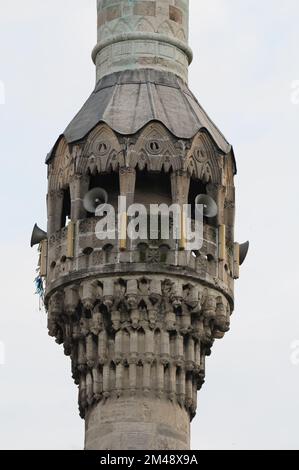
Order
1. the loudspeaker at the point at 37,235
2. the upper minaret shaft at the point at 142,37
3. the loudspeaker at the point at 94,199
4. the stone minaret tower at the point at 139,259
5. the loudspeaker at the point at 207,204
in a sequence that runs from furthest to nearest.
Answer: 1. the upper minaret shaft at the point at 142,37
2. the loudspeaker at the point at 37,235
3. the loudspeaker at the point at 207,204
4. the loudspeaker at the point at 94,199
5. the stone minaret tower at the point at 139,259

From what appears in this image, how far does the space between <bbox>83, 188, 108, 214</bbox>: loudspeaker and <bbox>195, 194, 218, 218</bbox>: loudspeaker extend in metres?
2.30

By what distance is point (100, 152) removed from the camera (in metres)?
73.3

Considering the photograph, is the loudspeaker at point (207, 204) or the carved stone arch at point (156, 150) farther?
the loudspeaker at point (207, 204)

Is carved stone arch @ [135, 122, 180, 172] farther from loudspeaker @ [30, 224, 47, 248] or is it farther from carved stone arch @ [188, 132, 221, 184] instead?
loudspeaker @ [30, 224, 47, 248]

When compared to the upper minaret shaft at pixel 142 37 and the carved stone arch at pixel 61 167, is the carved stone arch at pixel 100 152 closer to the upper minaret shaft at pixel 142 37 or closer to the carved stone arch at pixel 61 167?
the carved stone arch at pixel 61 167

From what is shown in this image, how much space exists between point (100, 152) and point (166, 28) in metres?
4.31

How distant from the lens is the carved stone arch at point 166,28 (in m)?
75.6

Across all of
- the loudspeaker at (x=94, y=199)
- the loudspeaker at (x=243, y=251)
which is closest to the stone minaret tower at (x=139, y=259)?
the loudspeaker at (x=94, y=199)

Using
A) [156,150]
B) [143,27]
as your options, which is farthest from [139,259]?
[143,27]

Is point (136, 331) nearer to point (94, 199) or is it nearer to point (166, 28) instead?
point (94, 199)

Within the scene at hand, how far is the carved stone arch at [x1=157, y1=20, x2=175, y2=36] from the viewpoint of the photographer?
248ft

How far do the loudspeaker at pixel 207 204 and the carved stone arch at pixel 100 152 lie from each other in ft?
7.59

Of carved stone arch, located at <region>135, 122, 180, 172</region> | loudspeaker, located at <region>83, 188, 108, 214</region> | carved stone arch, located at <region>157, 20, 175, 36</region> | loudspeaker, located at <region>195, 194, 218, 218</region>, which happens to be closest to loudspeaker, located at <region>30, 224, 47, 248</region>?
loudspeaker, located at <region>83, 188, 108, 214</region>
